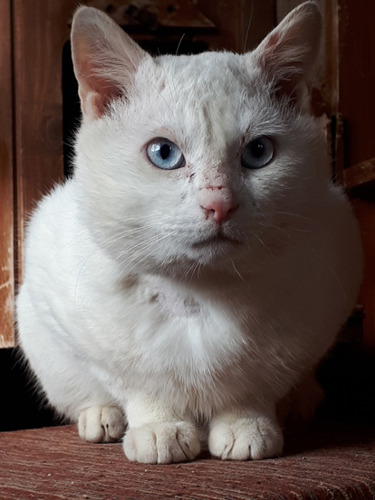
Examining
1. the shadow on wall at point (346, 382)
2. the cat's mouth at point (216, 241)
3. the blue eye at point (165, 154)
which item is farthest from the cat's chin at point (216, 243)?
the shadow on wall at point (346, 382)

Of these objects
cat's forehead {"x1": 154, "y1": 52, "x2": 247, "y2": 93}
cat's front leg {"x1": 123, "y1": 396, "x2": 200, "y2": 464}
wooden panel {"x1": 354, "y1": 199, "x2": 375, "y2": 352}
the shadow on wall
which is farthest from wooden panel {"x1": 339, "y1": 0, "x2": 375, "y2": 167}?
cat's front leg {"x1": 123, "y1": 396, "x2": 200, "y2": 464}

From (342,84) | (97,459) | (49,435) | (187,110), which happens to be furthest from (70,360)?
(342,84)

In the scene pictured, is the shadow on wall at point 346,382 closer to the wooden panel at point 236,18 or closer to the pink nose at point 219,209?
the pink nose at point 219,209

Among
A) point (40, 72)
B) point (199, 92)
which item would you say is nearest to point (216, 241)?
point (199, 92)

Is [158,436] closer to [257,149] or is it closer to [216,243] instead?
[216,243]

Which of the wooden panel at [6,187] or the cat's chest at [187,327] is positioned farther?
the wooden panel at [6,187]

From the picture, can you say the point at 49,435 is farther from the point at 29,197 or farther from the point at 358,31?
the point at 358,31
